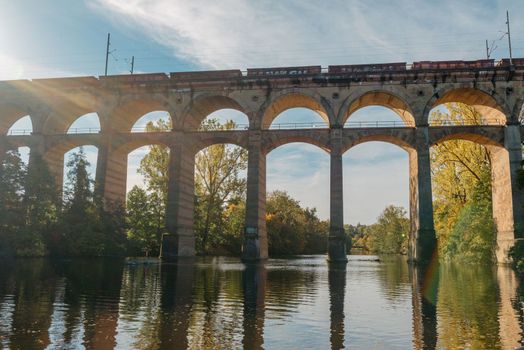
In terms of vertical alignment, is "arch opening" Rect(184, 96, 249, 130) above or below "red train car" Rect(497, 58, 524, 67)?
below

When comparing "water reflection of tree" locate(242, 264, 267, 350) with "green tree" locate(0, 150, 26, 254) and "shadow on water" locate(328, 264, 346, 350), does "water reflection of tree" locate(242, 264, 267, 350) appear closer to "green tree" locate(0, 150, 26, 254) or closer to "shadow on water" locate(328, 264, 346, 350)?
"shadow on water" locate(328, 264, 346, 350)

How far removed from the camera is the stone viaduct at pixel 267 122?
39.0 m

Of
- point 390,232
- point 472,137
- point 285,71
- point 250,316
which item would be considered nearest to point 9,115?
point 285,71

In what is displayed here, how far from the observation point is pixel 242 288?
61.7 feet

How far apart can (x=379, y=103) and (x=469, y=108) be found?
9176 mm

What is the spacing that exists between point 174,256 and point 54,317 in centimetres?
2952

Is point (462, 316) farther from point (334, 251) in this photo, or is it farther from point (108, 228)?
point (108, 228)

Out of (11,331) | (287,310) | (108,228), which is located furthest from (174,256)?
(11,331)

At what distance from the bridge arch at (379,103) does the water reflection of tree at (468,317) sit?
78.3 ft

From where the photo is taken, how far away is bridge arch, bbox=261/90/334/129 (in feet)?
137

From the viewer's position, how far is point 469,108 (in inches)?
1789

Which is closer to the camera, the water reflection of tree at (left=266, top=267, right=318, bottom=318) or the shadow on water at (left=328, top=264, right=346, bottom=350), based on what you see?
the shadow on water at (left=328, top=264, right=346, bottom=350)

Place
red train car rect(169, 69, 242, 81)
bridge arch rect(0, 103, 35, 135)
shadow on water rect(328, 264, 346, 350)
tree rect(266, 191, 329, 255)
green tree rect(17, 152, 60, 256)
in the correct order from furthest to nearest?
tree rect(266, 191, 329, 255) → bridge arch rect(0, 103, 35, 135) → red train car rect(169, 69, 242, 81) → green tree rect(17, 152, 60, 256) → shadow on water rect(328, 264, 346, 350)

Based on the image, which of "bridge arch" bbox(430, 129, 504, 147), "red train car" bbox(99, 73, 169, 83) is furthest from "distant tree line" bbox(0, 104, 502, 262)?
"red train car" bbox(99, 73, 169, 83)
